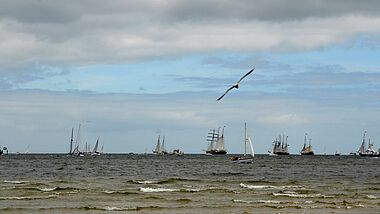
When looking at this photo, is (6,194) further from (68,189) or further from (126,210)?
(126,210)

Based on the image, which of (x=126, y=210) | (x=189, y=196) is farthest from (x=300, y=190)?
(x=126, y=210)

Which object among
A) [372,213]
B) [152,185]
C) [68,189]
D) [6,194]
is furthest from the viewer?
[152,185]

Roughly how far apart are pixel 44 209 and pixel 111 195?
972 cm

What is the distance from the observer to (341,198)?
150 feet

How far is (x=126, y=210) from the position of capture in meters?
37.8

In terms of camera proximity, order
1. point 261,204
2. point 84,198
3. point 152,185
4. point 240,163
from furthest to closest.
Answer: point 240,163, point 152,185, point 84,198, point 261,204

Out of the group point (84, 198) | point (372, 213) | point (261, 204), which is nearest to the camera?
point (372, 213)

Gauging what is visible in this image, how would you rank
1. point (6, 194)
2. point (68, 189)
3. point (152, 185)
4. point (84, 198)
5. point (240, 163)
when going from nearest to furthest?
point (84, 198)
point (6, 194)
point (68, 189)
point (152, 185)
point (240, 163)

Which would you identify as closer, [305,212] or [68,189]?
[305,212]

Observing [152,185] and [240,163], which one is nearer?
[152,185]

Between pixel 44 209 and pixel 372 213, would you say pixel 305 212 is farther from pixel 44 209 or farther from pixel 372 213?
pixel 44 209

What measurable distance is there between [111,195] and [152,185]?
40.3 ft

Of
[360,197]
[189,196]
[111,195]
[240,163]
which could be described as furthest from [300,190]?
[240,163]

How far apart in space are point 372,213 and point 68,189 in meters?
24.8
